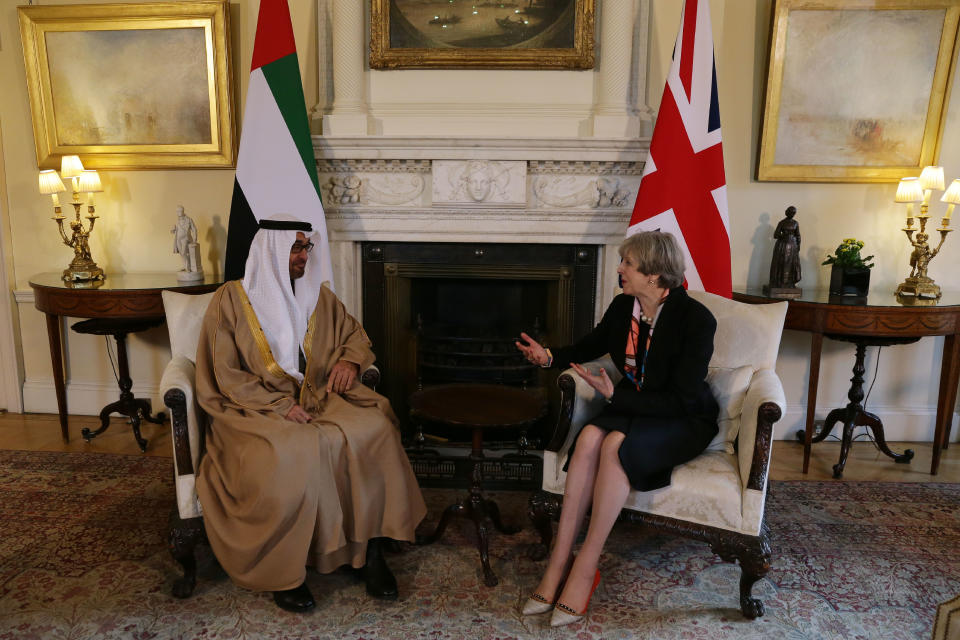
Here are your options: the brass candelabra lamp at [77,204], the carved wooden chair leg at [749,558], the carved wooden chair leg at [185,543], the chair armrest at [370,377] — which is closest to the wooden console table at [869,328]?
the carved wooden chair leg at [749,558]

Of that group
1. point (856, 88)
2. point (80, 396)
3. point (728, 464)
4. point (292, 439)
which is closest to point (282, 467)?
point (292, 439)

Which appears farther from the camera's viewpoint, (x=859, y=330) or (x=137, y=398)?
(x=137, y=398)

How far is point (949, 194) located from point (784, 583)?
2.19 metres

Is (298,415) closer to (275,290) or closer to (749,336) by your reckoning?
(275,290)

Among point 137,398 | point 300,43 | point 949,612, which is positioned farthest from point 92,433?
point 949,612

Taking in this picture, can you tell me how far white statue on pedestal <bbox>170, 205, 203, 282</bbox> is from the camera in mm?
3416

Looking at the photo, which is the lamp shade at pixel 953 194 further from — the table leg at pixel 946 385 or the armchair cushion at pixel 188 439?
the armchair cushion at pixel 188 439

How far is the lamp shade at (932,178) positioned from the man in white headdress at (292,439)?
2894 millimetres

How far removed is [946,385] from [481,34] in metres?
2.96

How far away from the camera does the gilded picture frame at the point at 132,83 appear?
3463 mm

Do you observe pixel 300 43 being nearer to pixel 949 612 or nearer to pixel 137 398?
pixel 137 398

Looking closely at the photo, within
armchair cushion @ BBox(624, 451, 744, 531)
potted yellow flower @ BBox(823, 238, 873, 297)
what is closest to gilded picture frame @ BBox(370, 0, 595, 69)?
potted yellow flower @ BBox(823, 238, 873, 297)

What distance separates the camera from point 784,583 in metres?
2.28

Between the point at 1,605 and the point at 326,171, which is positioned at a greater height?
the point at 326,171
